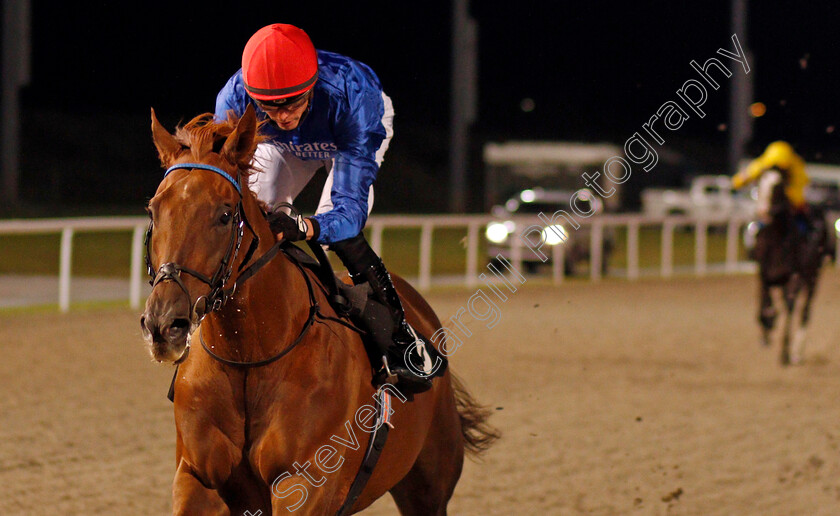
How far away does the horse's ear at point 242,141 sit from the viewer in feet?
7.77

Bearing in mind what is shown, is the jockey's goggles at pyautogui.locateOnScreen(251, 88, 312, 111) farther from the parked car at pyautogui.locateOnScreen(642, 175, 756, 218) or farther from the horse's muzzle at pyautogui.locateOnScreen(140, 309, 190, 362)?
the parked car at pyautogui.locateOnScreen(642, 175, 756, 218)

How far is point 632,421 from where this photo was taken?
5.89 m

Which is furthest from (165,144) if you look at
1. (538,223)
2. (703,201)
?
(703,201)

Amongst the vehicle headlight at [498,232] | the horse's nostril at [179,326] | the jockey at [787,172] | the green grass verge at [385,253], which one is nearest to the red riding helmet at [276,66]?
the horse's nostril at [179,326]

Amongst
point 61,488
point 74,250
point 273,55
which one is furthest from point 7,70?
point 273,55

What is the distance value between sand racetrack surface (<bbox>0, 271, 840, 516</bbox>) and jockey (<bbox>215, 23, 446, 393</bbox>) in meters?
0.94

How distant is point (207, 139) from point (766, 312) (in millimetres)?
7115

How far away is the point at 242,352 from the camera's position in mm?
2510

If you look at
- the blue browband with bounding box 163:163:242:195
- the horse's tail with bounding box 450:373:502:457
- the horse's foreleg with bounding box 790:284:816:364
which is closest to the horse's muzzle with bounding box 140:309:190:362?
the blue browband with bounding box 163:163:242:195

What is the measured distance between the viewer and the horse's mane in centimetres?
238

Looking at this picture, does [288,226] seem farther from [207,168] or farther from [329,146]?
[329,146]

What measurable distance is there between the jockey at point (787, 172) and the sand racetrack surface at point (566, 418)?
130 cm

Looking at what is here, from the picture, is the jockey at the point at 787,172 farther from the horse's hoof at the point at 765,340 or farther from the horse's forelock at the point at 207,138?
the horse's forelock at the point at 207,138

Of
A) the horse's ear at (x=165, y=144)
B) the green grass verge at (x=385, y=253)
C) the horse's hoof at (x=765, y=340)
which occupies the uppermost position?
the horse's ear at (x=165, y=144)
